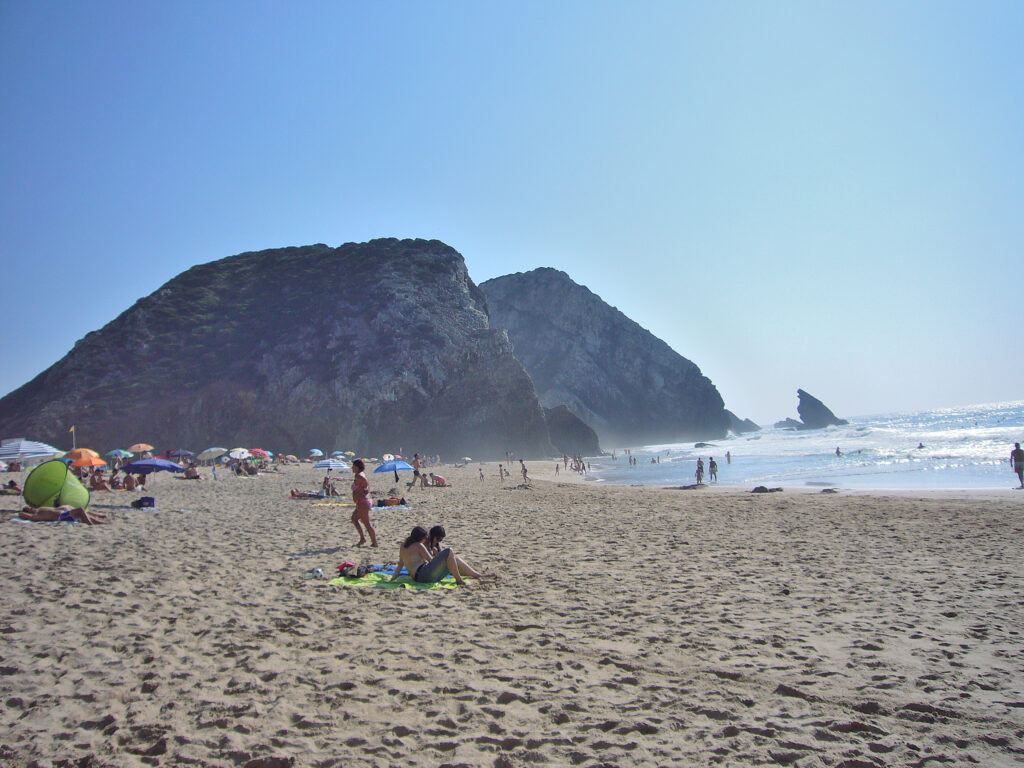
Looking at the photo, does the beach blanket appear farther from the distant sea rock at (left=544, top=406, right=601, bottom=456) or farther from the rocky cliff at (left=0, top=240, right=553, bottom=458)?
the distant sea rock at (left=544, top=406, right=601, bottom=456)

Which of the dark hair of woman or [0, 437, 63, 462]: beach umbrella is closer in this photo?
the dark hair of woman

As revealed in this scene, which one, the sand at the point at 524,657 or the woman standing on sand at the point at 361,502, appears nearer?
the sand at the point at 524,657

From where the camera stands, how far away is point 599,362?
335 ft

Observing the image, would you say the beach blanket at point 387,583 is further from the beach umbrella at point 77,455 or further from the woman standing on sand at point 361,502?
the beach umbrella at point 77,455

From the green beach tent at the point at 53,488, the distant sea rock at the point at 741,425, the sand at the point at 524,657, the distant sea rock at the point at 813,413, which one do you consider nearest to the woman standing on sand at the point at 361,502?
the sand at the point at 524,657

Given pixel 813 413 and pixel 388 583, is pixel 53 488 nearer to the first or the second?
pixel 388 583

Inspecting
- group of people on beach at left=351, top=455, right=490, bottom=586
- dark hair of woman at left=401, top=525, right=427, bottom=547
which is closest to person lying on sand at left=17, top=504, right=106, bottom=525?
group of people on beach at left=351, top=455, right=490, bottom=586

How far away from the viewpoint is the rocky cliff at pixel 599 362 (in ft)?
322

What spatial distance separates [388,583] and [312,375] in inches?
2146

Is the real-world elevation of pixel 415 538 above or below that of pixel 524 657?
above

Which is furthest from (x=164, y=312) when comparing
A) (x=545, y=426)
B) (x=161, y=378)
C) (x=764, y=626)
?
(x=764, y=626)

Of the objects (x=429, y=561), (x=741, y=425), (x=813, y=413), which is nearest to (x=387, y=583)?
(x=429, y=561)

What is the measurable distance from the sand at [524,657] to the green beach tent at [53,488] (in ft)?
10.2

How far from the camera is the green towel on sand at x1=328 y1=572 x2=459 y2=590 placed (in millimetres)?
6828
